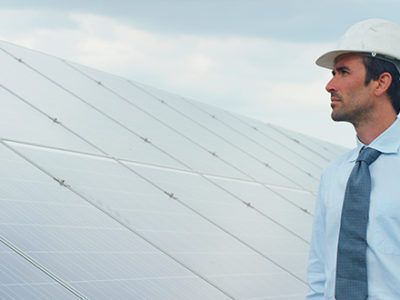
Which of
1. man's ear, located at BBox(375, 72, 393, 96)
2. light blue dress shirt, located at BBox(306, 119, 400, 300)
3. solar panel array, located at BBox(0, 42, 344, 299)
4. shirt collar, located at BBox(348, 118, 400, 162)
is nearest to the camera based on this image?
light blue dress shirt, located at BBox(306, 119, 400, 300)

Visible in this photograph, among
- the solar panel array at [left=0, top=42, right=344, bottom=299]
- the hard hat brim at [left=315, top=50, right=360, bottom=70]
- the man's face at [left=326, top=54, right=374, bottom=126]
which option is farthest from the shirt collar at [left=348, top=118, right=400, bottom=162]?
the solar panel array at [left=0, top=42, right=344, bottom=299]

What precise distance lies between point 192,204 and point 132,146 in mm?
1639

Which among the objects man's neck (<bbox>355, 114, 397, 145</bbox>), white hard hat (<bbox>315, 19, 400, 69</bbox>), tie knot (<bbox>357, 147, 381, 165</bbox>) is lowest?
tie knot (<bbox>357, 147, 381, 165</bbox>)

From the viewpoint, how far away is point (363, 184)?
3250 mm

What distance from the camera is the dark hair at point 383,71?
348 cm

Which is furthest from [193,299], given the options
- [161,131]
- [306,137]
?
[306,137]

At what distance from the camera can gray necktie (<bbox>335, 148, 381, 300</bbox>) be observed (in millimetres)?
3152

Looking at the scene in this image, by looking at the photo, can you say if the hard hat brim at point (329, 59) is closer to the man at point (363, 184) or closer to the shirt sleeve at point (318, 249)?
the man at point (363, 184)

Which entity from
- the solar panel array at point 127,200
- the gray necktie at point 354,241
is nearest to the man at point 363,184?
the gray necktie at point 354,241

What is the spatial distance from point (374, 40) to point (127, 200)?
137 inches

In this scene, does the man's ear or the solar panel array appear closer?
the man's ear

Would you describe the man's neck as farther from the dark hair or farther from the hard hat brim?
the hard hat brim

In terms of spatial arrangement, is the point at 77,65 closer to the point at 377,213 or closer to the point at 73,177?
the point at 73,177

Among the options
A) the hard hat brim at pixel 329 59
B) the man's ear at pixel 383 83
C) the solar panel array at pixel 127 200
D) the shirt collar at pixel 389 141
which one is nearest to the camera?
the shirt collar at pixel 389 141
